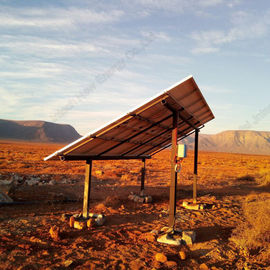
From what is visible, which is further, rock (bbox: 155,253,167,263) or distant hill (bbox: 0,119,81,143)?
distant hill (bbox: 0,119,81,143)

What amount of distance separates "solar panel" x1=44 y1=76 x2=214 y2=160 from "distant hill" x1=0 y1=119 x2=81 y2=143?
457 ft

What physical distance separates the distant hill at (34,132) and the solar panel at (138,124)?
139m

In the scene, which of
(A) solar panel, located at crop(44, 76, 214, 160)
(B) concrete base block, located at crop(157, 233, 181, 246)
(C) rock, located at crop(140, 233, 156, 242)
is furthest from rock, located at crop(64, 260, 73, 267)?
(A) solar panel, located at crop(44, 76, 214, 160)

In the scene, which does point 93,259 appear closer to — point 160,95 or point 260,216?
point 160,95

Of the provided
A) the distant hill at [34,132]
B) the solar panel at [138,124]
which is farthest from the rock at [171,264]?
the distant hill at [34,132]

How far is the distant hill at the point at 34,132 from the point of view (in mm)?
134250

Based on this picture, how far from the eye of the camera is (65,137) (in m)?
158

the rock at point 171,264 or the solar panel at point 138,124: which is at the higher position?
the solar panel at point 138,124

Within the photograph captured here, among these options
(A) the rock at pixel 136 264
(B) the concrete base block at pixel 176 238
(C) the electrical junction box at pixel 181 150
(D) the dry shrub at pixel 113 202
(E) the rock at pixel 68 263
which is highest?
(C) the electrical junction box at pixel 181 150

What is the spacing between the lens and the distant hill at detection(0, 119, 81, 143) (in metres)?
134

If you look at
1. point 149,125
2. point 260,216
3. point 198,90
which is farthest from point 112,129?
point 260,216

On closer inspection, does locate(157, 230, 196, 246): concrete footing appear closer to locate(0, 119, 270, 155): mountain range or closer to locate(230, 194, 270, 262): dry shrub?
locate(230, 194, 270, 262): dry shrub

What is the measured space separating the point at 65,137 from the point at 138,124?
159055mm

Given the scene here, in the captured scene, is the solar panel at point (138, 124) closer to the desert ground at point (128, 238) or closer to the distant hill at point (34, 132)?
the desert ground at point (128, 238)
